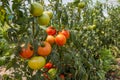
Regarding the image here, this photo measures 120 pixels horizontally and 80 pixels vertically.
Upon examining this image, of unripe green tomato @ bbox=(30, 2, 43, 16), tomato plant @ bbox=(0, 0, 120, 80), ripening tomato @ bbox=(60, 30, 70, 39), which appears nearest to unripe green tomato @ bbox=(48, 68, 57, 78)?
tomato plant @ bbox=(0, 0, 120, 80)

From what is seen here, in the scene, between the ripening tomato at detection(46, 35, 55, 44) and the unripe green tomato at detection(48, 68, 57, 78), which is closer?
the ripening tomato at detection(46, 35, 55, 44)

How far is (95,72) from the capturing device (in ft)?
10.9

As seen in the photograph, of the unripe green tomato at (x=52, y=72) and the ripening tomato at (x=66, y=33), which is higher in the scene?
the ripening tomato at (x=66, y=33)

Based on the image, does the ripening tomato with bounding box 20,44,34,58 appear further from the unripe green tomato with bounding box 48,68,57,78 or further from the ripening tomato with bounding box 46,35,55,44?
the unripe green tomato with bounding box 48,68,57,78

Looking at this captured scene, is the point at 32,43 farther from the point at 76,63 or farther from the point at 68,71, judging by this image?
the point at 68,71

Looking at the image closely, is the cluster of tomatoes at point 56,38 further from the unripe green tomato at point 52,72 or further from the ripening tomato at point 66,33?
the unripe green tomato at point 52,72

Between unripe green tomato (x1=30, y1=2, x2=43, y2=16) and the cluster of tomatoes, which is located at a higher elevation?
unripe green tomato (x1=30, y1=2, x2=43, y2=16)

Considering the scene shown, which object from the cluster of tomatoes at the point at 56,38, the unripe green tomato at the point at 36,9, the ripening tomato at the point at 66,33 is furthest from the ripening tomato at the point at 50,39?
the unripe green tomato at the point at 36,9

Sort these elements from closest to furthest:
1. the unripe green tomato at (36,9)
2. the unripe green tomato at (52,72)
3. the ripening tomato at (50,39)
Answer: the unripe green tomato at (36,9), the ripening tomato at (50,39), the unripe green tomato at (52,72)

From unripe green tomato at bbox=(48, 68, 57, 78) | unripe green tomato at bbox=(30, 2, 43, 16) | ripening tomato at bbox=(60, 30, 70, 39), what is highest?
unripe green tomato at bbox=(30, 2, 43, 16)

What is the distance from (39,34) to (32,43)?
180mm

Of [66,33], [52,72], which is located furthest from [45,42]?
[52,72]

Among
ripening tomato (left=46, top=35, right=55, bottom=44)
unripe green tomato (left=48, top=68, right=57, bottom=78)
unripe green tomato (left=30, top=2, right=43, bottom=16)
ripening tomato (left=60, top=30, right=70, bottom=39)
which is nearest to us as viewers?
unripe green tomato (left=30, top=2, right=43, bottom=16)

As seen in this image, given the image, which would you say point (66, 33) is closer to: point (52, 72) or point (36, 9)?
point (52, 72)
